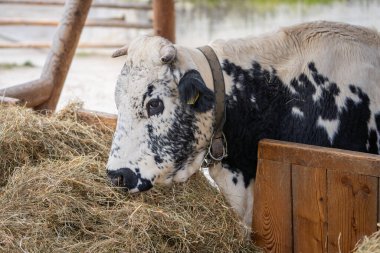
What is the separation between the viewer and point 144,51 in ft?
11.3

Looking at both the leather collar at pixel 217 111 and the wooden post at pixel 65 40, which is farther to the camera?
the wooden post at pixel 65 40

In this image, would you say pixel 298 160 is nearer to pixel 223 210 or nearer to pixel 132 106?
pixel 223 210

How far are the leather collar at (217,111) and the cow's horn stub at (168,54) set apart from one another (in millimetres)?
270

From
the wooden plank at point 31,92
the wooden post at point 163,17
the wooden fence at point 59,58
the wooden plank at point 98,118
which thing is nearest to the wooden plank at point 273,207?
the wooden plank at point 98,118

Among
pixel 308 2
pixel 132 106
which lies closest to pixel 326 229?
pixel 132 106

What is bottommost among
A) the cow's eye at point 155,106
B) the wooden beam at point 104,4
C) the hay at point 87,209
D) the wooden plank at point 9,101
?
the wooden beam at point 104,4

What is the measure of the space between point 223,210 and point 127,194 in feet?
1.74

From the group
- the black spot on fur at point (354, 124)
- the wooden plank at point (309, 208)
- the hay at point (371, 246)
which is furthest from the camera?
the black spot on fur at point (354, 124)

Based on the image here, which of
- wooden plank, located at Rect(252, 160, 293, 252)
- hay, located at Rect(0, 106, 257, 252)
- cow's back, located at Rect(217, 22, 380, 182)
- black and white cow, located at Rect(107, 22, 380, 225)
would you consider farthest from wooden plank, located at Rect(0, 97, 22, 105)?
wooden plank, located at Rect(252, 160, 293, 252)

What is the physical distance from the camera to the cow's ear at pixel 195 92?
332 cm

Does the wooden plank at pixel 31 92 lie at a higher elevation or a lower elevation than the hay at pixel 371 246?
lower

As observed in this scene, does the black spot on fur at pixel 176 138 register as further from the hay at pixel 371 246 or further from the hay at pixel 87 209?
the hay at pixel 371 246

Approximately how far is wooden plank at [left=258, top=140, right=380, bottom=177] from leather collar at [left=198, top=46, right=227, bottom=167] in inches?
8.2

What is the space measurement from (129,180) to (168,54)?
2.16 ft
